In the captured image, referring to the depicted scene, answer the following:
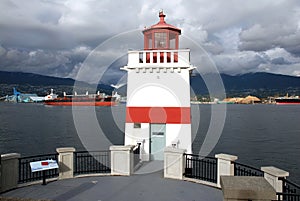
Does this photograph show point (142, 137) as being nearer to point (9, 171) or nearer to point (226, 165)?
point (226, 165)

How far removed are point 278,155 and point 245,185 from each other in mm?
28428

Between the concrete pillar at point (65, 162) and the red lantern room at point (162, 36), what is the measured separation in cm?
589

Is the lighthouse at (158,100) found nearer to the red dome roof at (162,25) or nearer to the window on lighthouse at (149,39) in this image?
the window on lighthouse at (149,39)

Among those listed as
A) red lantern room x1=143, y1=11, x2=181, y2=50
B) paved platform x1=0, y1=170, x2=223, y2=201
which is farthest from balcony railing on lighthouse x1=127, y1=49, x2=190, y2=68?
paved platform x1=0, y1=170, x2=223, y2=201

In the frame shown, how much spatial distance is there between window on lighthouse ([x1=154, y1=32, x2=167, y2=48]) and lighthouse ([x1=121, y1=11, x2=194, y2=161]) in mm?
702

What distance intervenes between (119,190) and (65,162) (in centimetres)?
228

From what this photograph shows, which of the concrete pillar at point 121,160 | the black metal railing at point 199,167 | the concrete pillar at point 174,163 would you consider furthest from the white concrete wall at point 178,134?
the concrete pillar at point 121,160

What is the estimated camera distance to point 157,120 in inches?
461

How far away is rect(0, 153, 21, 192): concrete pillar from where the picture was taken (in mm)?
7886

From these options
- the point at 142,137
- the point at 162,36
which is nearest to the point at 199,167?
the point at 142,137

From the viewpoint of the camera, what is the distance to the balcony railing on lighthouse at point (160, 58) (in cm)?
1158

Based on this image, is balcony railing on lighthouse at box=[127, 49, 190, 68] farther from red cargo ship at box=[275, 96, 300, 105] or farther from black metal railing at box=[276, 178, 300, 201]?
red cargo ship at box=[275, 96, 300, 105]

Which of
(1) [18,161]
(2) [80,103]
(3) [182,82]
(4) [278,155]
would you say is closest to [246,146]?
(4) [278,155]

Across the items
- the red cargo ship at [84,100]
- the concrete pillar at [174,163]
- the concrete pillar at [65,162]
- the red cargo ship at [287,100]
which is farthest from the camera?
the red cargo ship at [287,100]
